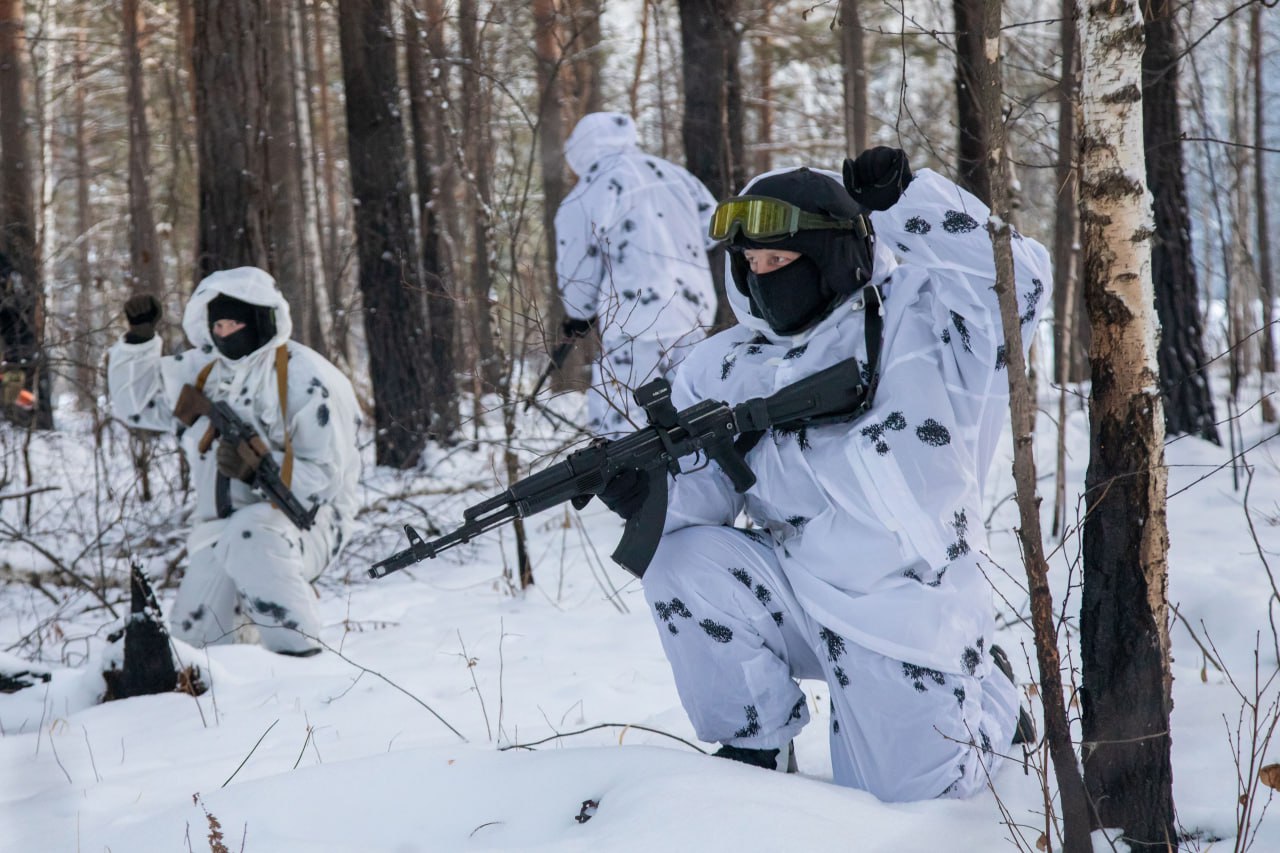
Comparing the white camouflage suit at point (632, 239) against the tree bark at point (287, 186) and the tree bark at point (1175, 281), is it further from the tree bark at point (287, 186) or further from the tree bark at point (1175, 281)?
the tree bark at point (1175, 281)

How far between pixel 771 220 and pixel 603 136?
3924 millimetres

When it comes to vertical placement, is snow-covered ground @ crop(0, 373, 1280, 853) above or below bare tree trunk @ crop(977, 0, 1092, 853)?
below

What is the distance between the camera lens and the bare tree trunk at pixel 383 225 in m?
7.95

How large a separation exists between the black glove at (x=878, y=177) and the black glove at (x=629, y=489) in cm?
73

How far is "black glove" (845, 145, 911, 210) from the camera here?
2236mm

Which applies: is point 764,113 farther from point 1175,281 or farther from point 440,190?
point 1175,281

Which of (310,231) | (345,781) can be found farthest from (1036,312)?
(310,231)

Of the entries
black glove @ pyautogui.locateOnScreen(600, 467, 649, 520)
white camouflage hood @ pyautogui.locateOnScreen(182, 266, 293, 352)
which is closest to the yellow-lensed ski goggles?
black glove @ pyautogui.locateOnScreen(600, 467, 649, 520)

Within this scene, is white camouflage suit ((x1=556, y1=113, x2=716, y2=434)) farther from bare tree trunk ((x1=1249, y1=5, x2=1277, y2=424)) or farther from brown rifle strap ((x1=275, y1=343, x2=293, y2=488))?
bare tree trunk ((x1=1249, y1=5, x2=1277, y2=424))

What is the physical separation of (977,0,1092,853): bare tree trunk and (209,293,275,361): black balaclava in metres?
3.28

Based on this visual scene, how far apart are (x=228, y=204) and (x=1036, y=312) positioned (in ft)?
13.5

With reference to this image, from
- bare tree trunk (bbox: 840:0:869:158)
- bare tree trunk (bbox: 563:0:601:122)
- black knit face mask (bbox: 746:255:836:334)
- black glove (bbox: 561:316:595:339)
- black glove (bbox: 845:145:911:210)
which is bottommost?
black glove (bbox: 561:316:595:339)

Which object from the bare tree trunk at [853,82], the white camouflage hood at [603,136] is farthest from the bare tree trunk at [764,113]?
the white camouflage hood at [603,136]

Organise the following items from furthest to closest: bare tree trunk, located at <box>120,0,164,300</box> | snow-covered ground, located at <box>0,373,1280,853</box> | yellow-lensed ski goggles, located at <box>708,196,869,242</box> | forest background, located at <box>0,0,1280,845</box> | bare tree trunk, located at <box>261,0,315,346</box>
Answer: bare tree trunk, located at <box>261,0,315,346</box>, bare tree trunk, located at <box>120,0,164,300</box>, forest background, located at <box>0,0,1280,845</box>, yellow-lensed ski goggles, located at <box>708,196,869,242</box>, snow-covered ground, located at <box>0,373,1280,853</box>
